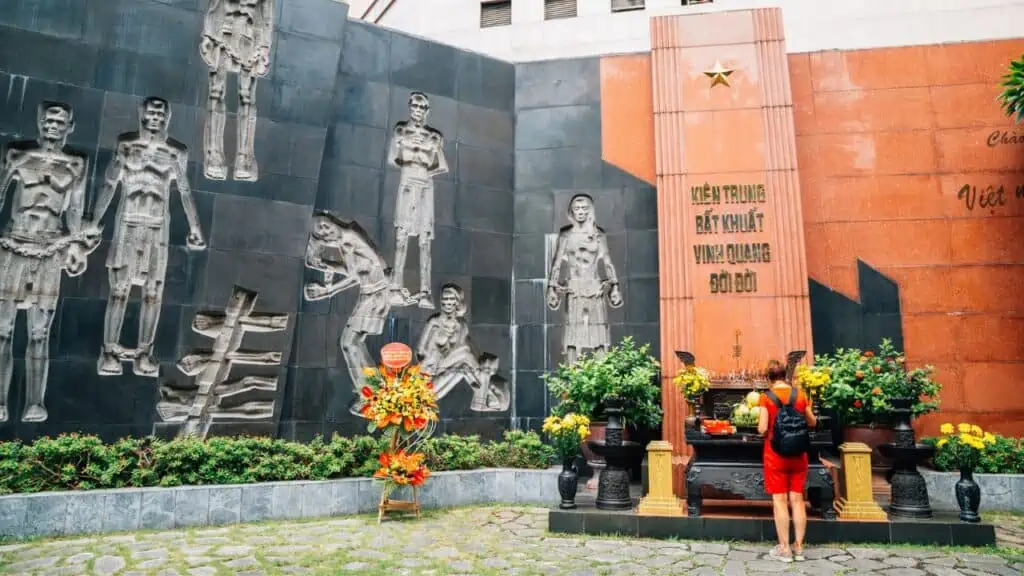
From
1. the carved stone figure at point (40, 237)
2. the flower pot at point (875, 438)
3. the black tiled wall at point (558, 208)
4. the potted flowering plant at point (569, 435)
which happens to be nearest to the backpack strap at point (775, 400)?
the potted flowering plant at point (569, 435)

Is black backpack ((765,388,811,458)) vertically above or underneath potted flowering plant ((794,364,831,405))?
underneath

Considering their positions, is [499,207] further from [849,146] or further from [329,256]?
[849,146]

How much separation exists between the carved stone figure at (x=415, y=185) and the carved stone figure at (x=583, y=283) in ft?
7.58

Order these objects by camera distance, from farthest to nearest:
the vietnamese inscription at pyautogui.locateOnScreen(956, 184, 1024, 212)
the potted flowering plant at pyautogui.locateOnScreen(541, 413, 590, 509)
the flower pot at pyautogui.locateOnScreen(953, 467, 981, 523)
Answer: the vietnamese inscription at pyautogui.locateOnScreen(956, 184, 1024, 212)
the potted flowering plant at pyautogui.locateOnScreen(541, 413, 590, 509)
the flower pot at pyautogui.locateOnScreen(953, 467, 981, 523)

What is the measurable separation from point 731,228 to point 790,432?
5039 mm

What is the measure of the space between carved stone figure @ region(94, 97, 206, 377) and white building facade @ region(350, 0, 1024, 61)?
9303 mm

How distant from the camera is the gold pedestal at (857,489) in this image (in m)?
7.27

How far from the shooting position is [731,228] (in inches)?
418

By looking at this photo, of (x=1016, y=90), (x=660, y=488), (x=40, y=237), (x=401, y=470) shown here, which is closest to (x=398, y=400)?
(x=401, y=470)

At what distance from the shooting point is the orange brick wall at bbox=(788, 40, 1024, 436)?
10703 mm

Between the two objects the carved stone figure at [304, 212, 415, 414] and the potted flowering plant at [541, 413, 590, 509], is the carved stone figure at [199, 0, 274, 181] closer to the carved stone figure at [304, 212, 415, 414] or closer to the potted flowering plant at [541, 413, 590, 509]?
the carved stone figure at [304, 212, 415, 414]

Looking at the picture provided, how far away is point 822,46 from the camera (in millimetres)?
15891

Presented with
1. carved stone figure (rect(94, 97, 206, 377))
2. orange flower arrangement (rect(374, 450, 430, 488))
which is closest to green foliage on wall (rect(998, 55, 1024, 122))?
orange flower arrangement (rect(374, 450, 430, 488))

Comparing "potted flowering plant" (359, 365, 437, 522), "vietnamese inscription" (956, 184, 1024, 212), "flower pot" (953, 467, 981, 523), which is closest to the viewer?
"flower pot" (953, 467, 981, 523)
